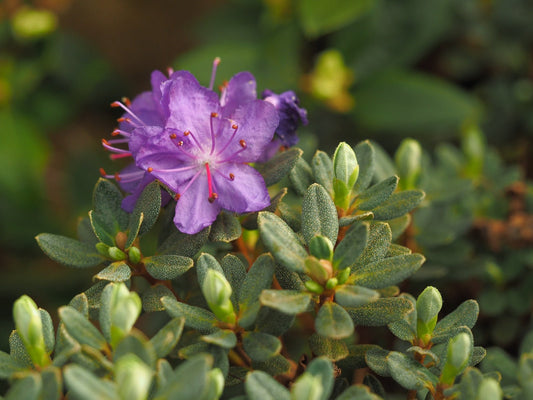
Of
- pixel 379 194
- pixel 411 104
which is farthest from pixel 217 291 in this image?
pixel 411 104

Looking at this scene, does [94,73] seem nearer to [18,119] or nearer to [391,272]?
[18,119]

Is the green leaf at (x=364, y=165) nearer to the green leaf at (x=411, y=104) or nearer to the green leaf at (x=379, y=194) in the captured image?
the green leaf at (x=379, y=194)

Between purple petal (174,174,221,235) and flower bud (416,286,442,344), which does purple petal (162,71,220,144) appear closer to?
purple petal (174,174,221,235)

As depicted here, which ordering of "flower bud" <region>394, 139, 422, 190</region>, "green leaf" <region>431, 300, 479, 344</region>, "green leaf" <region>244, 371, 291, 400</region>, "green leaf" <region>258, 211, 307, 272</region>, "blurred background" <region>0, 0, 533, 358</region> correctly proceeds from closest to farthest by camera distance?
"green leaf" <region>244, 371, 291, 400</region>, "green leaf" <region>258, 211, 307, 272</region>, "green leaf" <region>431, 300, 479, 344</region>, "flower bud" <region>394, 139, 422, 190</region>, "blurred background" <region>0, 0, 533, 358</region>

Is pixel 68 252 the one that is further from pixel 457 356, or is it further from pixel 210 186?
pixel 457 356

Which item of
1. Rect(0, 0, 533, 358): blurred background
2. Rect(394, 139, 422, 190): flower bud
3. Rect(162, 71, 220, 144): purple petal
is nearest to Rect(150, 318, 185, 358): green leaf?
Rect(162, 71, 220, 144): purple petal

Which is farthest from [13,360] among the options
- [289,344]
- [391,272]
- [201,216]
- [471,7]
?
[471,7]
